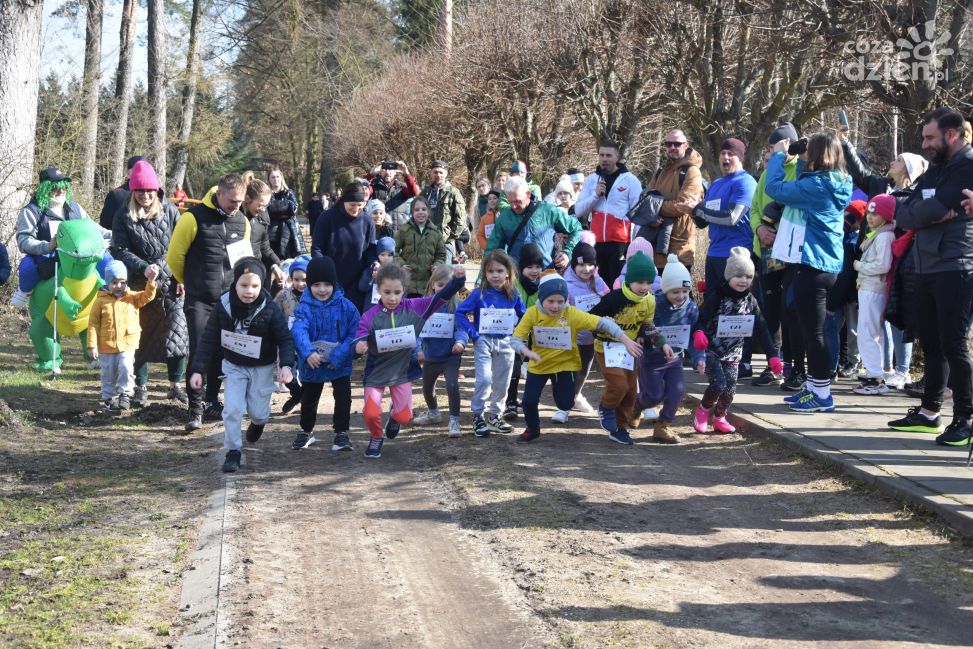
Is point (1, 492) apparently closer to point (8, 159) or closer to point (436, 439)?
point (436, 439)

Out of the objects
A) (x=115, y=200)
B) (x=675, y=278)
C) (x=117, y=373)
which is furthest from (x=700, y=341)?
(x=115, y=200)

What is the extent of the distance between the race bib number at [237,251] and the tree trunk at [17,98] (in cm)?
783

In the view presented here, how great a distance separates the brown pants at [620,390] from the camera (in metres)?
8.53

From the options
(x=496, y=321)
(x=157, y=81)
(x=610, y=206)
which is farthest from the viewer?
(x=157, y=81)

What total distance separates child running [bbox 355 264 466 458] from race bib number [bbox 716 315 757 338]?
2428 mm

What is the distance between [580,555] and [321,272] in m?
3.45

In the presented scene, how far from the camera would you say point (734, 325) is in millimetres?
8695

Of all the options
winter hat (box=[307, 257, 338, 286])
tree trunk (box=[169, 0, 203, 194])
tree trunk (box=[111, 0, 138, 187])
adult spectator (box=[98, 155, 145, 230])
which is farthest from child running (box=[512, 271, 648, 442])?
tree trunk (box=[169, 0, 203, 194])

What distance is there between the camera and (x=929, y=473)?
705 centimetres

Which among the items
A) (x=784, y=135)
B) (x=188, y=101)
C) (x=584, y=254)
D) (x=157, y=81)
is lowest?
(x=584, y=254)

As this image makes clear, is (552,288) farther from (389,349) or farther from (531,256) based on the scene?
(389,349)

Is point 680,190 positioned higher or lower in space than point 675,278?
higher

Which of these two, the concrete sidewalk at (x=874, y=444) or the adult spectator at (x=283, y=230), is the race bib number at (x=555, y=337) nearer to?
the concrete sidewalk at (x=874, y=444)

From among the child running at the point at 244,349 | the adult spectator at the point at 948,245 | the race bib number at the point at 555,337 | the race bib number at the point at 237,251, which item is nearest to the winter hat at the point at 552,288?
the race bib number at the point at 555,337
